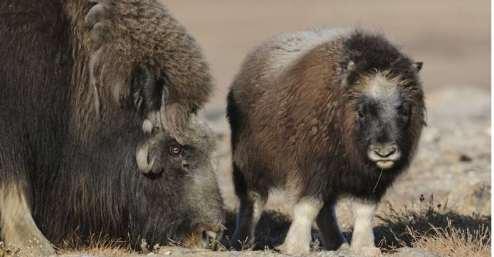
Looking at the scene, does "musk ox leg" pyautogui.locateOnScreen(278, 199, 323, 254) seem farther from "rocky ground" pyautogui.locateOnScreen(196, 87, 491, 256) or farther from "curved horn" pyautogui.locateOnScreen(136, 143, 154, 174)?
"curved horn" pyautogui.locateOnScreen(136, 143, 154, 174)

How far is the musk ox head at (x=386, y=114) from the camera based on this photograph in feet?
19.5

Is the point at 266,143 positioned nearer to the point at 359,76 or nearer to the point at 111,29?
the point at 359,76

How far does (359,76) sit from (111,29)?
1.45 metres

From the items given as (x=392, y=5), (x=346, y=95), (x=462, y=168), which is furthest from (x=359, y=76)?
(x=392, y=5)

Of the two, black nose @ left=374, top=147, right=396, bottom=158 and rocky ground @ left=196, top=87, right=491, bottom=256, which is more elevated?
black nose @ left=374, top=147, right=396, bottom=158

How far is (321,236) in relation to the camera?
22.8ft

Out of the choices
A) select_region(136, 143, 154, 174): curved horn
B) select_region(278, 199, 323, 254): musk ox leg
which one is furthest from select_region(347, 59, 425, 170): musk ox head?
select_region(136, 143, 154, 174): curved horn

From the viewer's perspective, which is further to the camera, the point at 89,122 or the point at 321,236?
the point at 321,236

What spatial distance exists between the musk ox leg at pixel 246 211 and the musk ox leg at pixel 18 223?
1.63 metres

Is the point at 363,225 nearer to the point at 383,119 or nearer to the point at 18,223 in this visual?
the point at 383,119

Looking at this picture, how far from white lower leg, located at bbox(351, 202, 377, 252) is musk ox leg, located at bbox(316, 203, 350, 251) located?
1.42ft

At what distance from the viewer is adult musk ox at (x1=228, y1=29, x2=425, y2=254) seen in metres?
6.04

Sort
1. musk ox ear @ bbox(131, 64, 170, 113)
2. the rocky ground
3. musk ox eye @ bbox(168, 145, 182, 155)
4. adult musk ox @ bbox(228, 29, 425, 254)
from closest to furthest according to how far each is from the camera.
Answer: musk ox ear @ bbox(131, 64, 170, 113) → musk ox eye @ bbox(168, 145, 182, 155) → adult musk ox @ bbox(228, 29, 425, 254) → the rocky ground

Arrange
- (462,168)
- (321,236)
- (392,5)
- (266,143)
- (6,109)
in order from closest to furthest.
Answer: (6,109) < (266,143) < (321,236) < (462,168) < (392,5)
